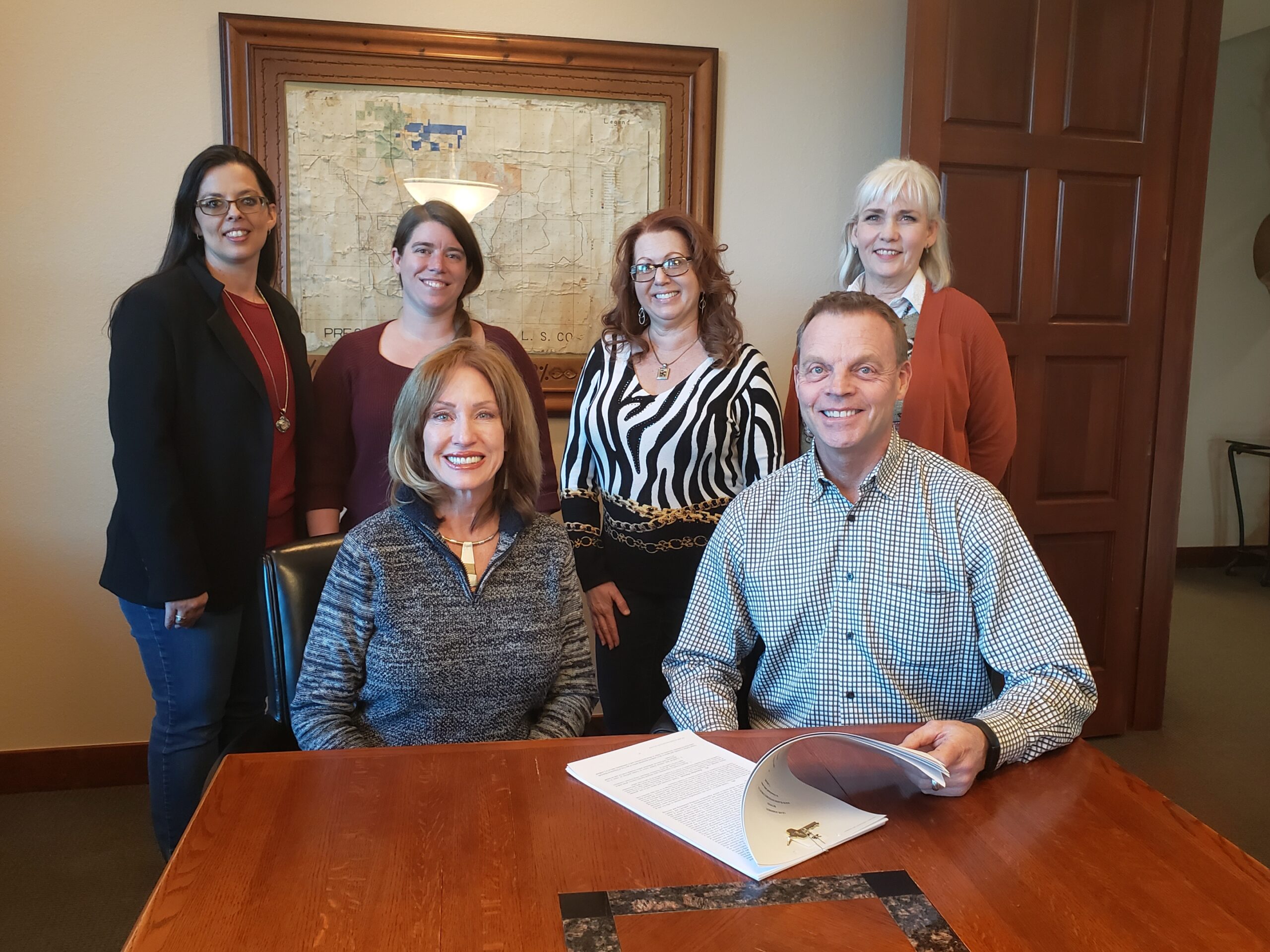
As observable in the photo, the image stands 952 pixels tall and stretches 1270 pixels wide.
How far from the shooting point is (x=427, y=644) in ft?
5.08

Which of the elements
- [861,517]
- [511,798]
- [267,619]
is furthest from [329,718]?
[861,517]

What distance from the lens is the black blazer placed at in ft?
6.63

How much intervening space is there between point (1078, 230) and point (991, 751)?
234 centimetres

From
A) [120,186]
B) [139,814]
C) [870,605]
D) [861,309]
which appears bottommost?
[139,814]

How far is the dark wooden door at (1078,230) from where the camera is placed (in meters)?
2.94

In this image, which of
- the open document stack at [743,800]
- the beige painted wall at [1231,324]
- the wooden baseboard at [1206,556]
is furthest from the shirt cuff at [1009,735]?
the wooden baseboard at [1206,556]

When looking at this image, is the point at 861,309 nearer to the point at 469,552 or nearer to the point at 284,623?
the point at 469,552

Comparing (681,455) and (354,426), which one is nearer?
(681,455)

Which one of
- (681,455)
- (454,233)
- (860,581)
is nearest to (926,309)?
(681,455)

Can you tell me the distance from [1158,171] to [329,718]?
2947 millimetres

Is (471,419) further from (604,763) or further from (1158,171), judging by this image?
(1158,171)

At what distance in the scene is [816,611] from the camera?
162 cm

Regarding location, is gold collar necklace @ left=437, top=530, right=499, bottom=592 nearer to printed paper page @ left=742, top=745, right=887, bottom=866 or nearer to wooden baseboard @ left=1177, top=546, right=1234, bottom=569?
printed paper page @ left=742, top=745, right=887, bottom=866

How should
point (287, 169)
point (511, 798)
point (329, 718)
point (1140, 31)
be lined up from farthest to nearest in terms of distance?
point (1140, 31), point (287, 169), point (329, 718), point (511, 798)
